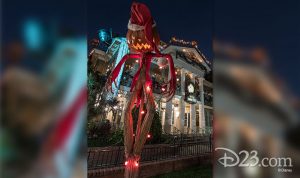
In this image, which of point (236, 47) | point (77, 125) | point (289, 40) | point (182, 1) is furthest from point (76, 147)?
point (182, 1)

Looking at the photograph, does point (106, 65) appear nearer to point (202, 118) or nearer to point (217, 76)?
point (202, 118)

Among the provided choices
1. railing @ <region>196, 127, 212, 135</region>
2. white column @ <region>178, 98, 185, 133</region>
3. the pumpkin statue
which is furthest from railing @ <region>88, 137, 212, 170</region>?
the pumpkin statue

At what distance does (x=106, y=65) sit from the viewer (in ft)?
11.7

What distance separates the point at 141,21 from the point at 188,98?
1.34m

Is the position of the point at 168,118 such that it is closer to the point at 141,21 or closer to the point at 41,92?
the point at 141,21

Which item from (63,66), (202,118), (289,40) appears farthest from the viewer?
(202,118)

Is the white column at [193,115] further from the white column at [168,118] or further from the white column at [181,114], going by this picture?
the white column at [168,118]

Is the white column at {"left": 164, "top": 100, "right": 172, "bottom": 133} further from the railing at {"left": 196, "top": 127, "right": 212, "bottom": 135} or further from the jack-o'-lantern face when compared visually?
the jack-o'-lantern face

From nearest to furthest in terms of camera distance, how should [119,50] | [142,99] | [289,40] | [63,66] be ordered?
[63,66]
[289,40]
[142,99]
[119,50]

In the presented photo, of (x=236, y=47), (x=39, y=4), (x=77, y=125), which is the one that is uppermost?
(x=39, y=4)

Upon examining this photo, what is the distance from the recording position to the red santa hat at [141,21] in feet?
7.80

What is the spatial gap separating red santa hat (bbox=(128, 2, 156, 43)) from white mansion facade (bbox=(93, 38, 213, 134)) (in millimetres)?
963

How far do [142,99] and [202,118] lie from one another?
120 centimetres

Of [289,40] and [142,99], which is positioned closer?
[289,40]
